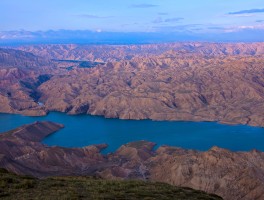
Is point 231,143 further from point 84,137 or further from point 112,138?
point 84,137

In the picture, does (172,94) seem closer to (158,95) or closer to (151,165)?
(158,95)

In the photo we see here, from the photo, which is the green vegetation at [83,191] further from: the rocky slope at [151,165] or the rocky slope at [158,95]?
the rocky slope at [158,95]

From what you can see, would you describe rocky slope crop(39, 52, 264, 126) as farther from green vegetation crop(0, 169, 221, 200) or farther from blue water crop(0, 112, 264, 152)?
green vegetation crop(0, 169, 221, 200)

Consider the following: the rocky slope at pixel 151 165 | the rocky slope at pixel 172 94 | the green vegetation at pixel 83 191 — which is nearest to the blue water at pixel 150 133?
the rocky slope at pixel 172 94

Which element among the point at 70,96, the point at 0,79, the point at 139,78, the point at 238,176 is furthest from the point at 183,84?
the point at 238,176

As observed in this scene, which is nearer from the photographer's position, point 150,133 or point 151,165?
point 151,165

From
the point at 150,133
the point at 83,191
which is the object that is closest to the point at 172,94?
the point at 150,133
